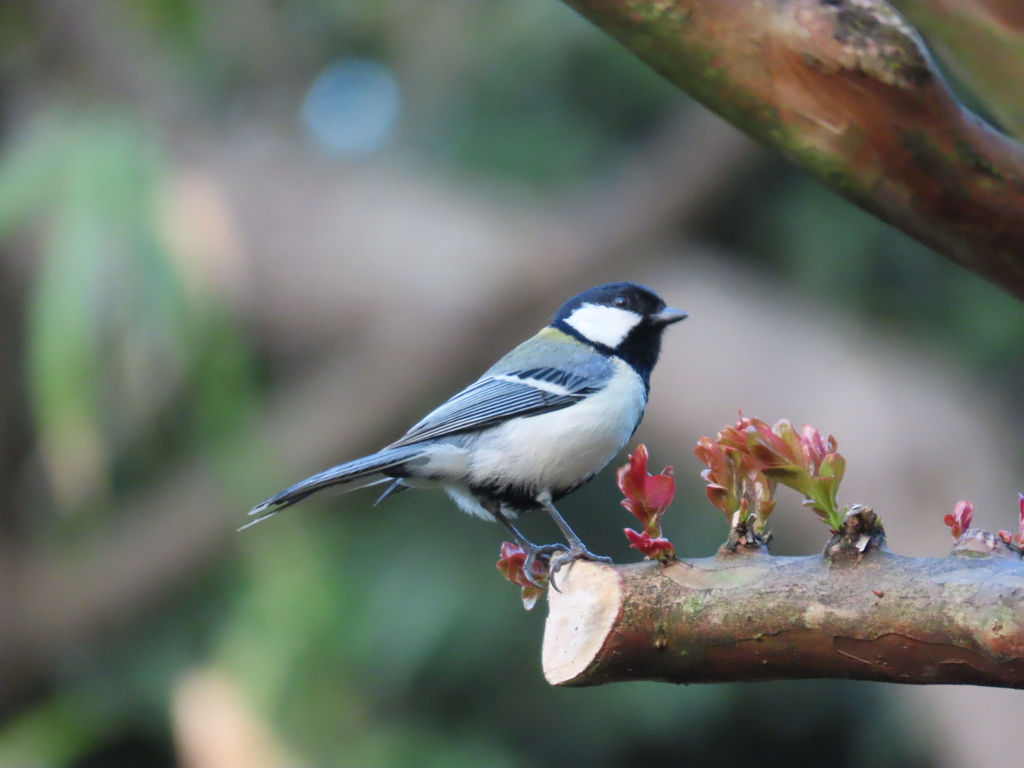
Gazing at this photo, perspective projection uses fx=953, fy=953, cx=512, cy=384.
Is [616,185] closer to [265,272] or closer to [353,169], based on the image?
[353,169]

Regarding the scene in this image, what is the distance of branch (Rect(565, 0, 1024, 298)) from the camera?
102cm

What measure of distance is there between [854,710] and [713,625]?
Result: 3.12 meters

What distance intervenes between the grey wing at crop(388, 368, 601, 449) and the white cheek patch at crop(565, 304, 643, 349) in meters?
0.18

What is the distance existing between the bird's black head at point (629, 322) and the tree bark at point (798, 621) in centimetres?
92

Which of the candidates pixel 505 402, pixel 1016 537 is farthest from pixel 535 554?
pixel 1016 537

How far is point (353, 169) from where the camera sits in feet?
13.7

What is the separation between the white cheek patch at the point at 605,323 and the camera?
194 cm

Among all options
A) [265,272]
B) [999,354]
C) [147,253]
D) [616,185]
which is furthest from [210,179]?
[999,354]

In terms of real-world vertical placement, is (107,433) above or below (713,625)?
below

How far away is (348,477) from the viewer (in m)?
1.49

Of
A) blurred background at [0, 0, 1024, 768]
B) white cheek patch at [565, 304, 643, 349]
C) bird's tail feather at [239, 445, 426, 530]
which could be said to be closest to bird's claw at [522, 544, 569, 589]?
bird's tail feather at [239, 445, 426, 530]

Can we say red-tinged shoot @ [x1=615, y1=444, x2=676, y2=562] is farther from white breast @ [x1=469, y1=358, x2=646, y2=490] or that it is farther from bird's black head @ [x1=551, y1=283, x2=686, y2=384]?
bird's black head @ [x1=551, y1=283, x2=686, y2=384]

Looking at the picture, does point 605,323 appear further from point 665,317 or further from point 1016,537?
point 1016,537

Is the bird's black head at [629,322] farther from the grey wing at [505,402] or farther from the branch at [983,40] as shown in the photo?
the branch at [983,40]
